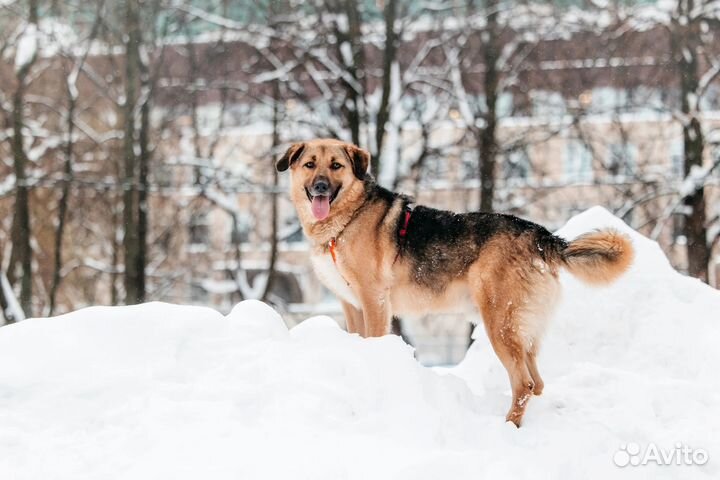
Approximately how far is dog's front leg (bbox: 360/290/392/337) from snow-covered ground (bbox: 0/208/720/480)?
0.35 metres

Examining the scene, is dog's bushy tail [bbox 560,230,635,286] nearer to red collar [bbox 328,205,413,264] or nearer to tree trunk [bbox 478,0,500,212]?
red collar [bbox 328,205,413,264]

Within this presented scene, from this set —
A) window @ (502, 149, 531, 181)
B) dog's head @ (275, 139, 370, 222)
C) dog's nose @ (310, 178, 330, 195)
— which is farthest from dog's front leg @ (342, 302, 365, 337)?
window @ (502, 149, 531, 181)

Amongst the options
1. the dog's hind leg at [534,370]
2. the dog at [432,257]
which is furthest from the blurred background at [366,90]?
the dog's hind leg at [534,370]

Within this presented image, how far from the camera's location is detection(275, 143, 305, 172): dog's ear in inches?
231

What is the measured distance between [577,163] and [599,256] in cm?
2263

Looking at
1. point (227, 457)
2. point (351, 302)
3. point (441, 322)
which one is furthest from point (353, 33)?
point (441, 322)

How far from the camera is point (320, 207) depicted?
564 cm

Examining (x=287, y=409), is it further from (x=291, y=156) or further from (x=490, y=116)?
(x=490, y=116)

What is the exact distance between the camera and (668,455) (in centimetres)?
413

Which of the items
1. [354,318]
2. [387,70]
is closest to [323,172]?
[354,318]

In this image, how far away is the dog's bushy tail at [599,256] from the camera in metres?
5.03

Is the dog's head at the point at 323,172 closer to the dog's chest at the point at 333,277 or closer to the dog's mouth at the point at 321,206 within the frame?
the dog's mouth at the point at 321,206

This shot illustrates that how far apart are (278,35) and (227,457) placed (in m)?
13.8

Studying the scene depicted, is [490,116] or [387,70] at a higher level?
[387,70]
